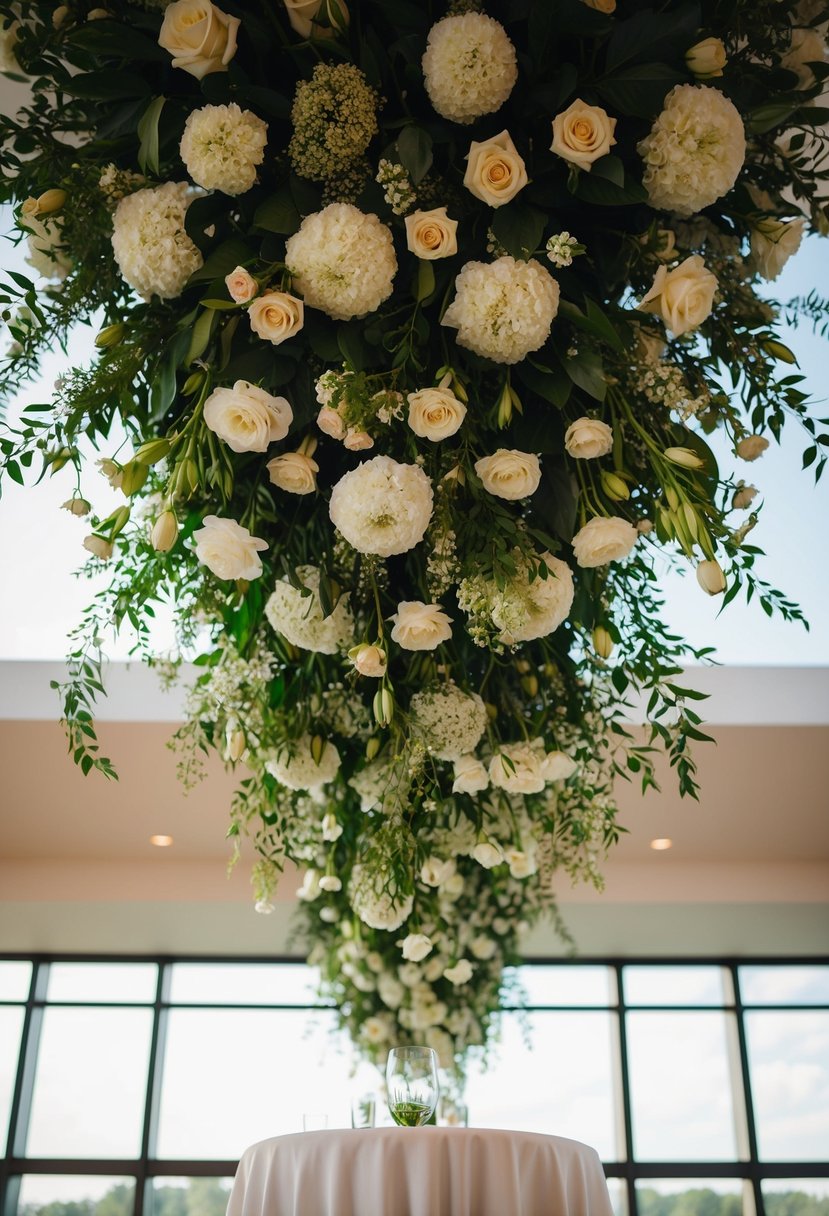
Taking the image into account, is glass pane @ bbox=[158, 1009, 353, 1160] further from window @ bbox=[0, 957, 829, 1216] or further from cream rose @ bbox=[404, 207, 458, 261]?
cream rose @ bbox=[404, 207, 458, 261]

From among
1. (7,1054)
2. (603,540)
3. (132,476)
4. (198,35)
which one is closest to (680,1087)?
(7,1054)

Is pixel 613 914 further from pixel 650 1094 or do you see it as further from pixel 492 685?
pixel 492 685

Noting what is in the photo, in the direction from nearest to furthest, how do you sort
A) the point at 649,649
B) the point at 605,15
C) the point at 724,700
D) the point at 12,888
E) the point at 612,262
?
the point at 605,15 → the point at 612,262 → the point at 649,649 → the point at 724,700 → the point at 12,888

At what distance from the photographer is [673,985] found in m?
6.93

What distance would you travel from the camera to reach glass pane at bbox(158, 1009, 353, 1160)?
6.54 m

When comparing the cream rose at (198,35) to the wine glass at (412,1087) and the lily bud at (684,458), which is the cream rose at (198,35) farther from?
the wine glass at (412,1087)

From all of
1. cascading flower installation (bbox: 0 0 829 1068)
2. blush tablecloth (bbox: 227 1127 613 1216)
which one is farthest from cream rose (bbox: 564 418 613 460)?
blush tablecloth (bbox: 227 1127 613 1216)

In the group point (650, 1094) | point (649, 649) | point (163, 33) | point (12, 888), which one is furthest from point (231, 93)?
point (650, 1094)

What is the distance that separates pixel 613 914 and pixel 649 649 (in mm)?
4943

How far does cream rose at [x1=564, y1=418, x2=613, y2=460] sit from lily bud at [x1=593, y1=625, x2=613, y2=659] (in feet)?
1.10

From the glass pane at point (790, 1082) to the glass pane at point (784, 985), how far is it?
3.5 inches

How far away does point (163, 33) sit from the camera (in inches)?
48.8

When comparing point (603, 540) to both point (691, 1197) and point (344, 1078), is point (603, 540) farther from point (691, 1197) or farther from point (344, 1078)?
point (691, 1197)

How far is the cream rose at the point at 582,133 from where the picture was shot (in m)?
1.22
